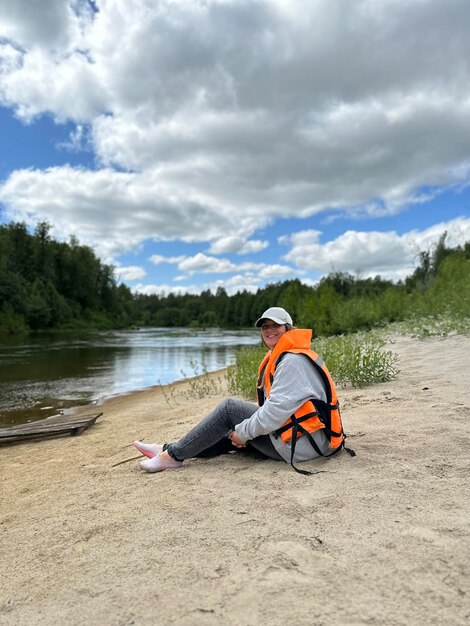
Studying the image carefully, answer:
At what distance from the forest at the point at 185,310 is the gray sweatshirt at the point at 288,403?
13.6 m

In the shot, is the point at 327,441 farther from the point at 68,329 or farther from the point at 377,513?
the point at 68,329

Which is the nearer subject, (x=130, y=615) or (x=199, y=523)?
(x=130, y=615)

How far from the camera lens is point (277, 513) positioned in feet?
9.29

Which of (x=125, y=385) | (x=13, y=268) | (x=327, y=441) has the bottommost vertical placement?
(x=125, y=385)

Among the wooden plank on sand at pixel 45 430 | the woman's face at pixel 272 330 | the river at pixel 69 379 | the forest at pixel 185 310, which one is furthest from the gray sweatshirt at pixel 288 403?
the forest at pixel 185 310

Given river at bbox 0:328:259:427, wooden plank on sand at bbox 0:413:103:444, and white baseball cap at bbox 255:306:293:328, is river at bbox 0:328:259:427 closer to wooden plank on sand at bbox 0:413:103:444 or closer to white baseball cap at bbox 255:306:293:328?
wooden plank on sand at bbox 0:413:103:444

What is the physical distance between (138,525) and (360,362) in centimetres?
550

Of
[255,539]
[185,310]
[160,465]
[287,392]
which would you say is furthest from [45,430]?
[185,310]

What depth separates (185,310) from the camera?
134875 millimetres

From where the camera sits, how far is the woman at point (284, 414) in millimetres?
Answer: 3463

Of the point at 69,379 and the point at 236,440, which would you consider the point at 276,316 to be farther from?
the point at 69,379

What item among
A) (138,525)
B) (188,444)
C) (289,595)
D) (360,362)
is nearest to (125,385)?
(360,362)

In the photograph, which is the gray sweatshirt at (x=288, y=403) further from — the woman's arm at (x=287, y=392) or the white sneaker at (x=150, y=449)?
the white sneaker at (x=150, y=449)

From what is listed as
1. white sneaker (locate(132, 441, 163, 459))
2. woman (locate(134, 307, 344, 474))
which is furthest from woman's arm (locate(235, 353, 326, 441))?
white sneaker (locate(132, 441, 163, 459))
